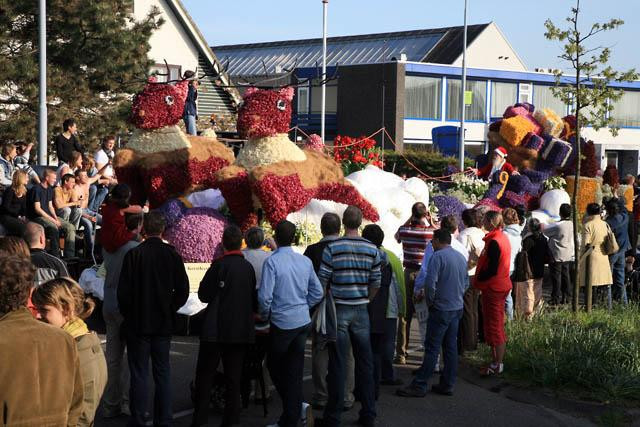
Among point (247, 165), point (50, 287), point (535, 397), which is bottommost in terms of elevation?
point (535, 397)

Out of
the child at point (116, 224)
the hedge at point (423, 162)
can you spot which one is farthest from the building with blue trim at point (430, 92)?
the child at point (116, 224)

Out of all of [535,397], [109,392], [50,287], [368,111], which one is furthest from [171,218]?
[368,111]

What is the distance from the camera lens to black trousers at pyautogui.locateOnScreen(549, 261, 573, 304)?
45.6 ft

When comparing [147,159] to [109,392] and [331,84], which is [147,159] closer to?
[109,392]

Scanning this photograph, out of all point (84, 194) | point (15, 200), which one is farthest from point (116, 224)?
point (84, 194)

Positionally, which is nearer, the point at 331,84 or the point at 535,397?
the point at 535,397

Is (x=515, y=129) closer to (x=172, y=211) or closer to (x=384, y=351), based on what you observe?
(x=172, y=211)

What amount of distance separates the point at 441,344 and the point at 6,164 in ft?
29.8

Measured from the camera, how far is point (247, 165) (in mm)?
12039

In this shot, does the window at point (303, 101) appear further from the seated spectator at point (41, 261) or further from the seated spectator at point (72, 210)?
the seated spectator at point (41, 261)

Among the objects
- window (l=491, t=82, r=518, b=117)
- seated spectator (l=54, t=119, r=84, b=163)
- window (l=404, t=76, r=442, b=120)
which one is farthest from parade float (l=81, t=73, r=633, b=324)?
window (l=491, t=82, r=518, b=117)

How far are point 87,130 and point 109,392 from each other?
1459cm

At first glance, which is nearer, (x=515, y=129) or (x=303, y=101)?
(x=515, y=129)

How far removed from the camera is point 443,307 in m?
Answer: 8.95
